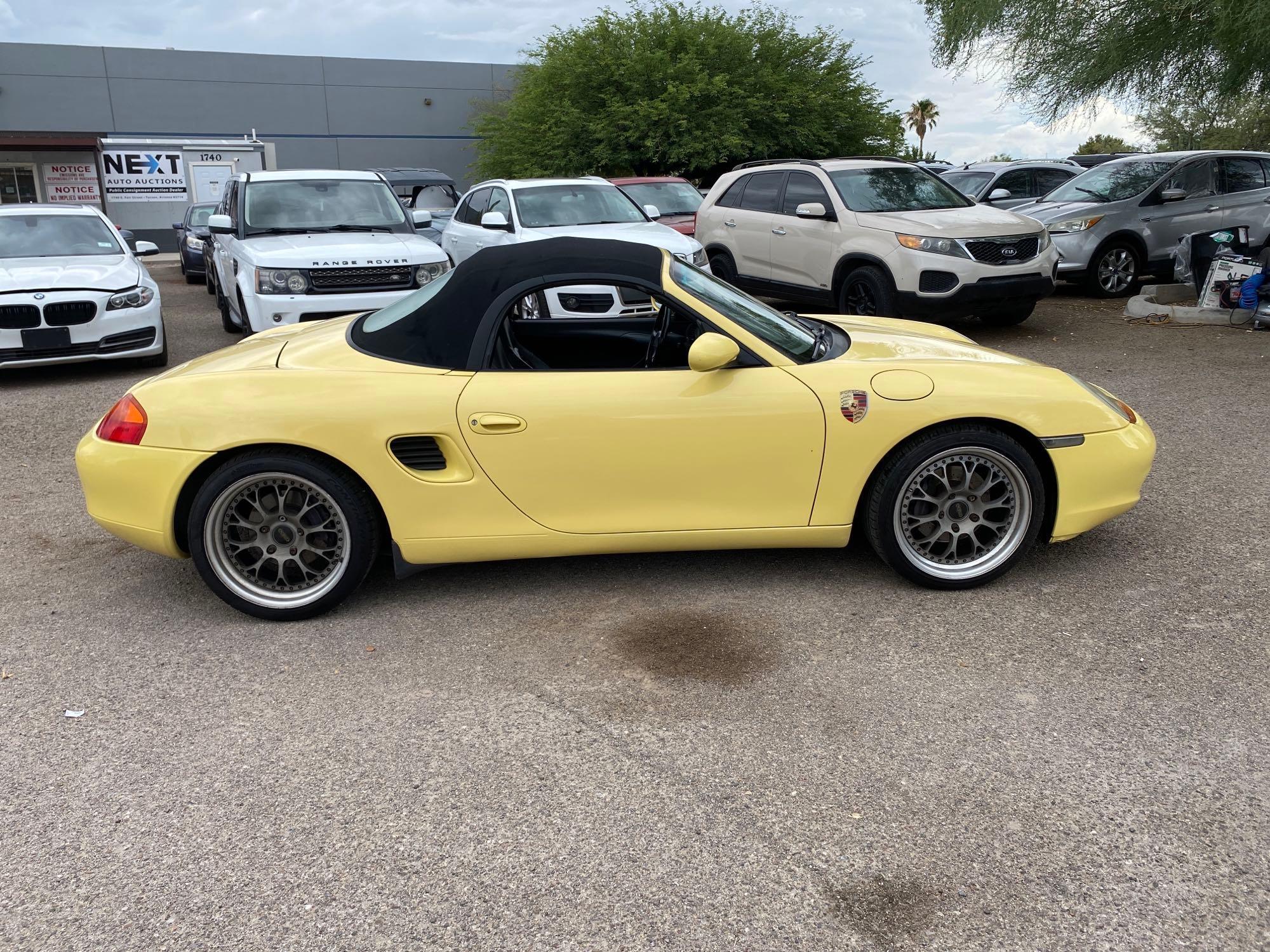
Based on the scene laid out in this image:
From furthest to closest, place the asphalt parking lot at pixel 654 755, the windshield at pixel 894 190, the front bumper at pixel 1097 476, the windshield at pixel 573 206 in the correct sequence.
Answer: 1. the windshield at pixel 573 206
2. the windshield at pixel 894 190
3. the front bumper at pixel 1097 476
4. the asphalt parking lot at pixel 654 755

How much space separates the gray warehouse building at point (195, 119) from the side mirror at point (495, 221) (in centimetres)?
1619

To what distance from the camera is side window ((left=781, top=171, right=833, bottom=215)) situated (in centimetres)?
1121

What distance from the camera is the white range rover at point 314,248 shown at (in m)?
9.25

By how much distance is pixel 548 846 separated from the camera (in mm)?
2785

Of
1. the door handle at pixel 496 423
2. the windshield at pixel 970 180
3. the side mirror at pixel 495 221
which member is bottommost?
the door handle at pixel 496 423

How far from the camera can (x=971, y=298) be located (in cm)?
1004

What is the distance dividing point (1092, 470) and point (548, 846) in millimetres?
2724

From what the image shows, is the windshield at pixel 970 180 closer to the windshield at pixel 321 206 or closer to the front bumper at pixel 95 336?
the windshield at pixel 321 206

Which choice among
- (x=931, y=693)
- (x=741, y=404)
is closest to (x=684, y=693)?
(x=931, y=693)

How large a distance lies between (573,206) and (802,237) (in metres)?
2.46

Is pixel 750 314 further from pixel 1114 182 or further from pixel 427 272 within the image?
pixel 1114 182

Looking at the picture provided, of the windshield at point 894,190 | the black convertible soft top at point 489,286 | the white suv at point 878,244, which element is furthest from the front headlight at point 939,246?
the black convertible soft top at point 489,286

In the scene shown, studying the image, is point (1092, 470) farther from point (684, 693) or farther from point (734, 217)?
point (734, 217)

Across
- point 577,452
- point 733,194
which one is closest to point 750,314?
point 577,452
